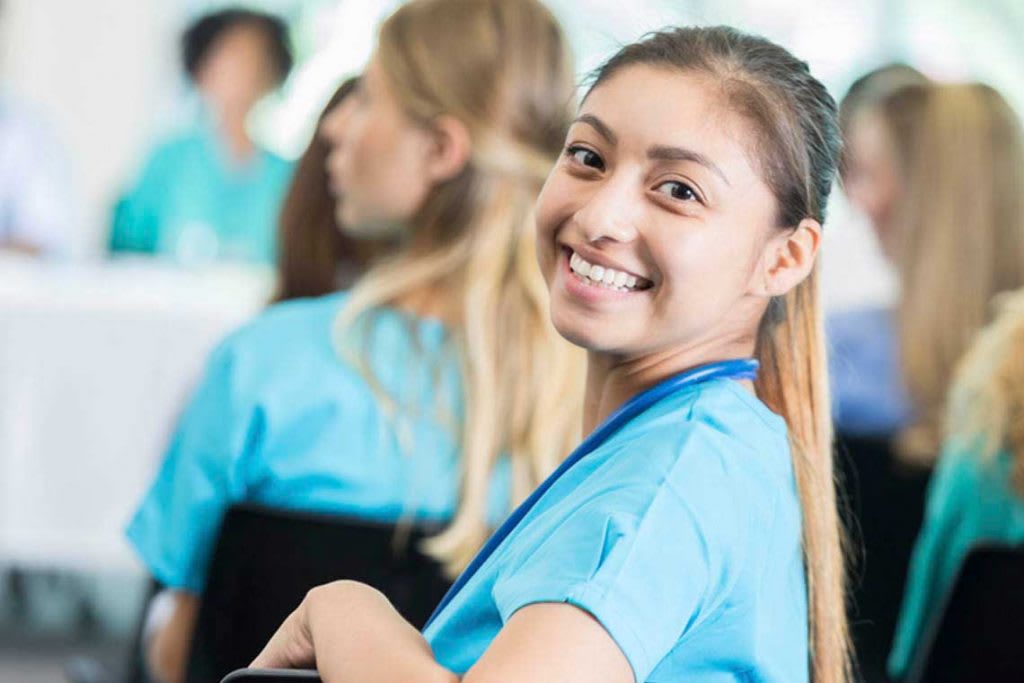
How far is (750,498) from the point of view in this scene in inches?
28.9

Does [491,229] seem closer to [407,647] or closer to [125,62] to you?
[407,647]

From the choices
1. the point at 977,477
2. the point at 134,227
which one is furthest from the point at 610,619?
the point at 134,227

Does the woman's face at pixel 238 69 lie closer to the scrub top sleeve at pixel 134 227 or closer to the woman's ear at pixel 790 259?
the scrub top sleeve at pixel 134 227

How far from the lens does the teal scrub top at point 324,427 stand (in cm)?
149

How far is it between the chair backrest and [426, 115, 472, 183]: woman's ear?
0.36 m

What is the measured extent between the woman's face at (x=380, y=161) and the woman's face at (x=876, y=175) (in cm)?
97

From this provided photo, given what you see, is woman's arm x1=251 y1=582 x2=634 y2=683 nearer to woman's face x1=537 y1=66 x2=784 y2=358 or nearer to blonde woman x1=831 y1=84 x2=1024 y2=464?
woman's face x1=537 y1=66 x2=784 y2=358

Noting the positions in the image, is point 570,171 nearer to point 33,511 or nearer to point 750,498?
point 750,498

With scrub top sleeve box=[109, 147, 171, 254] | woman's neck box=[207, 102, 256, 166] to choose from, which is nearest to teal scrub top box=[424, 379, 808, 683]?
scrub top sleeve box=[109, 147, 171, 254]

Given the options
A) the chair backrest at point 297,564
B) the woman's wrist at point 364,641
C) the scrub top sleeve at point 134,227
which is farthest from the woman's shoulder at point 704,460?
the scrub top sleeve at point 134,227

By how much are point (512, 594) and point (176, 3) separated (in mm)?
4794

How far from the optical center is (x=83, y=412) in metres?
2.68

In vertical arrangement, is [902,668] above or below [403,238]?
below

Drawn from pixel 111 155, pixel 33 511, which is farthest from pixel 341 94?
pixel 111 155
